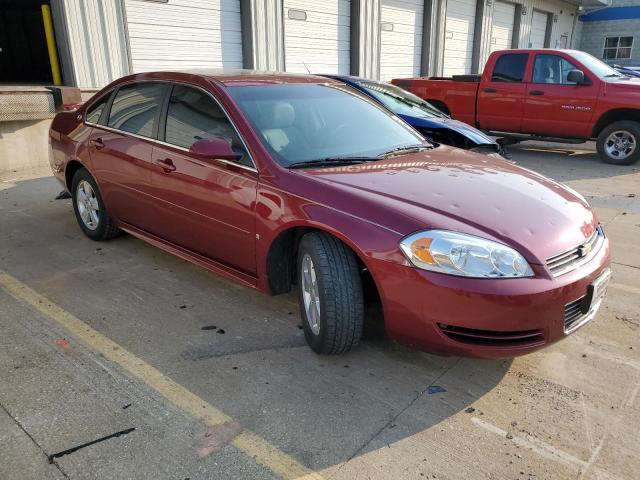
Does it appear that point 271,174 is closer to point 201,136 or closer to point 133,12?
point 201,136

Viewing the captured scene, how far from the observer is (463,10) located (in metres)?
18.8

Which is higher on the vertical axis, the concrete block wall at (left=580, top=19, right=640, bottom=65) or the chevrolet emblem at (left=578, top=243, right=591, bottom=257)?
the concrete block wall at (left=580, top=19, right=640, bottom=65)

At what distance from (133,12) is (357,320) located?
28.5 ft

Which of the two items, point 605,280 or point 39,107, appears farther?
point 39,107

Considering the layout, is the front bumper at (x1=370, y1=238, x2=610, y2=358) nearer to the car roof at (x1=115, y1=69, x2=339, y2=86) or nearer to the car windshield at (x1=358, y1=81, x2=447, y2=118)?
the car roof at (x1=115, y1=69, x2=339, y2=86)

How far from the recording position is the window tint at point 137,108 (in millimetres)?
4125

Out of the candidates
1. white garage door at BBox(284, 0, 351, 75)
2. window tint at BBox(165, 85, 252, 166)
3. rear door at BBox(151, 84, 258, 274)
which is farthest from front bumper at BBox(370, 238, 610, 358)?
white garage door at BBox(284, 0, 351, 75)

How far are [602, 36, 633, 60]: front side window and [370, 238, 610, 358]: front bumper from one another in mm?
35036

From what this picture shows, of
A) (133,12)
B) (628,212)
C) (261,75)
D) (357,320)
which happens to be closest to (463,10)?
(133,12)

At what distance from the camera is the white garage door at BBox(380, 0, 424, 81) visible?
15.4 meters

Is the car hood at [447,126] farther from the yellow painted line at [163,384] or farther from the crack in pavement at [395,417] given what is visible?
the yellow painted line at [163,384]

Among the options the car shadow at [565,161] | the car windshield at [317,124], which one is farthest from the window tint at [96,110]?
the car shadow at [565,161]

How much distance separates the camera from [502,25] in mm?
21406

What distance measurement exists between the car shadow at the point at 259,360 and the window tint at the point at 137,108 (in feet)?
3.72
